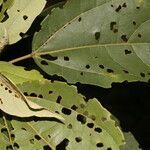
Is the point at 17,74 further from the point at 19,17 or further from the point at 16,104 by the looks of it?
the point at 19,17

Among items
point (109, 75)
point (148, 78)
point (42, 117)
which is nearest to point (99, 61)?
point (109, 75)

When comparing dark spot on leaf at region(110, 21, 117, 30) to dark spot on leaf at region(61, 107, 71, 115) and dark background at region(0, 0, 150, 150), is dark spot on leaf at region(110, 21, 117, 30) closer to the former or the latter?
dark spot on leaf at region(61, 107, 71, 115)

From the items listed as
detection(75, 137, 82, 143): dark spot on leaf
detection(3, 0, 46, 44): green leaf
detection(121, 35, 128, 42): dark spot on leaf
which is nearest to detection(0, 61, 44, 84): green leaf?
detection(3, 0, 46, 44): green leaf

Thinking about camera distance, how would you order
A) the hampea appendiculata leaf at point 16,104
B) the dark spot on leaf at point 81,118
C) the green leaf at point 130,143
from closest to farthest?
the hampea appendiculata leaf at point 16,104 → the dark spot on leaf at point 81,118 → the green leaf at point 130,143

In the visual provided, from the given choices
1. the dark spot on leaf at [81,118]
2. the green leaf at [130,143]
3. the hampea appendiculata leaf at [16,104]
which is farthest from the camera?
the green leaf at [130,143]

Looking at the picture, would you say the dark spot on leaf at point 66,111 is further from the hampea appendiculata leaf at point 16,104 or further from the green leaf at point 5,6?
the green leaf at point 5,6

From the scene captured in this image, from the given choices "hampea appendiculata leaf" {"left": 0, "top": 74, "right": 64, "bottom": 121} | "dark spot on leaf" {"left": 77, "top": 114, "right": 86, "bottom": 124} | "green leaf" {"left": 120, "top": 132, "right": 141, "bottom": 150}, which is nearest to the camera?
"hampea appendiculata leaf" {"left": 0, "top": 74, "right": 64, "bottom": 121}

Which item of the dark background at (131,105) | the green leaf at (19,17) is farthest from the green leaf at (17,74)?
the dark background at (131,105)

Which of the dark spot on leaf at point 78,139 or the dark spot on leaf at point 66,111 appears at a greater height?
the dark spot on leaf at point 66,111
